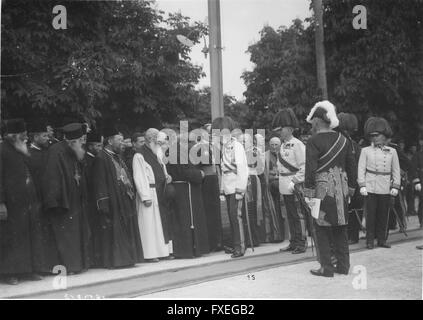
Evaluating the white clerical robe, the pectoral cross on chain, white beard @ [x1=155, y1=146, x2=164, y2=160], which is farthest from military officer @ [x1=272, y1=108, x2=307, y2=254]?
the pectoral cross on chain

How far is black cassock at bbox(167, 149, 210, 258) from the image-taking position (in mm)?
9031

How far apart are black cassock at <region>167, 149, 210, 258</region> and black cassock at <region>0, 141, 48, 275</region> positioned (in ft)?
7.26

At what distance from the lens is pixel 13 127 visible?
7621 millimetres

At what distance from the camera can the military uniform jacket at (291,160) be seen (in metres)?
8.93

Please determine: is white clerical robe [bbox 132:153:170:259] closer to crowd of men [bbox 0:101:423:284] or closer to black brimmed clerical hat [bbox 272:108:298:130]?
crowd of men [bbox 0:101:423:284]

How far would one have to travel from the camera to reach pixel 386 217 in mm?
9344

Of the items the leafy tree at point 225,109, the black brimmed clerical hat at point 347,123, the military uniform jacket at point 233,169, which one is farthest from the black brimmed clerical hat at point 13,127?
the leafy tree at point 225,109

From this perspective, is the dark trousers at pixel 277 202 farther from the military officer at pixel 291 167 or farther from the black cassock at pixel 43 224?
the black cassock at pixel 43 224

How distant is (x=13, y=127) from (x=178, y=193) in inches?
105

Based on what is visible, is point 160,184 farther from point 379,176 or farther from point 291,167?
point 379,176

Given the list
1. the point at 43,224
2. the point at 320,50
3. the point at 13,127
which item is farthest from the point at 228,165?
the point at 320,50
